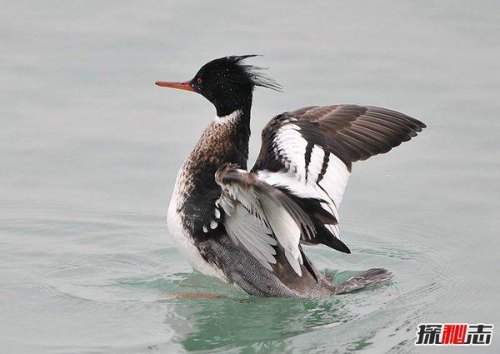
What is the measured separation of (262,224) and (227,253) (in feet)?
1.78

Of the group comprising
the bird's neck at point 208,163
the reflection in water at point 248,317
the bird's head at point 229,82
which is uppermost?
the bird's head at point 229,82

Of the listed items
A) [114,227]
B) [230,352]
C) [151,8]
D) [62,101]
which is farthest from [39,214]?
[151,8]

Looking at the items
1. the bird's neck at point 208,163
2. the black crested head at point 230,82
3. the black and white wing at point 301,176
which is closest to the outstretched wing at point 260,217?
the black and white wing at point 301,176

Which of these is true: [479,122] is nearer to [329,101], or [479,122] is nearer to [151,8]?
[329,101]

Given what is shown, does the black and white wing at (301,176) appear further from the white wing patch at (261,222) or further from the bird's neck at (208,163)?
the bird's neck at (208,163)

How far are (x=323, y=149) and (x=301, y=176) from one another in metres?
0.61

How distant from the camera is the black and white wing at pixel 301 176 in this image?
27.6 feet

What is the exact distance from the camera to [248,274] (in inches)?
379

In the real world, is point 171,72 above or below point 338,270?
above

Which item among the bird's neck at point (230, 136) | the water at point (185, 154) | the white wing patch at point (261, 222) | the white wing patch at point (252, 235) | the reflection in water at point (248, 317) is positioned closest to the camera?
the white wing patch at point (261, 222)

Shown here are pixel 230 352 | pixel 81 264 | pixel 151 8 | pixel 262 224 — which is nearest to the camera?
pixel 230 352

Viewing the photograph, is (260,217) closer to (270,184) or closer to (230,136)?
(270,184)

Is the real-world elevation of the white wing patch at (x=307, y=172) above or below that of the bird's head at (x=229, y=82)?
below

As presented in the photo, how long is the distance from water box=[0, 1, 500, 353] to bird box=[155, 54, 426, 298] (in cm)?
22
